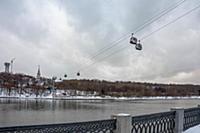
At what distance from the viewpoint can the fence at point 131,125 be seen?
4.76 meters

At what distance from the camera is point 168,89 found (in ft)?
387

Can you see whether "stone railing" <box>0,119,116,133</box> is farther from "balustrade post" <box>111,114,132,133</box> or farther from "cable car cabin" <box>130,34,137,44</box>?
"cable car cabin" <box>130,34,137,44</box>

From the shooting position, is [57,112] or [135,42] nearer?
[135,42]

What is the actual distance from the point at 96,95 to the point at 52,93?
18055 mm

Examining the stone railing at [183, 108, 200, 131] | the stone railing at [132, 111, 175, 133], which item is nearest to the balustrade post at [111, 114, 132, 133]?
the stone railing at [132, 111, 175, 133]

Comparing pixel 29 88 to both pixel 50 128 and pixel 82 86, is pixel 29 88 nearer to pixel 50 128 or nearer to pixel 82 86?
pixel 82 86

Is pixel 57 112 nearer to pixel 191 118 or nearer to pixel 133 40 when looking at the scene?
pixel 133 40

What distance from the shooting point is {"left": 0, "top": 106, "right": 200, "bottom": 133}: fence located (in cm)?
476

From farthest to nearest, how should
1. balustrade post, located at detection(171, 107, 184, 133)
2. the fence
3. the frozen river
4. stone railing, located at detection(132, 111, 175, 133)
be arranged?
1. the frozen river
2. balustrade post, located at detection(171, 107, 184, 133)
3. stone railing, located at detection(132, 111, 175, 133)
4. the fence

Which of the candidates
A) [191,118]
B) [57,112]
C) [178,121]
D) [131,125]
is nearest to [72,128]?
[131,125]

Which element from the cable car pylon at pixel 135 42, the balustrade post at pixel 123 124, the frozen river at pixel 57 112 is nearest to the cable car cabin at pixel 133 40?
the cable car pylon at pixel 135 42

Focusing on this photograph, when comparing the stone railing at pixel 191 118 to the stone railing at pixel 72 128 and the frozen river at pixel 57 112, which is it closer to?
the stone railing at pixel 72 128

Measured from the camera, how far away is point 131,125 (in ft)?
20.9

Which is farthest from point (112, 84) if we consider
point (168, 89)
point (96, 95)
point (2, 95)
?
point (2, 95)
